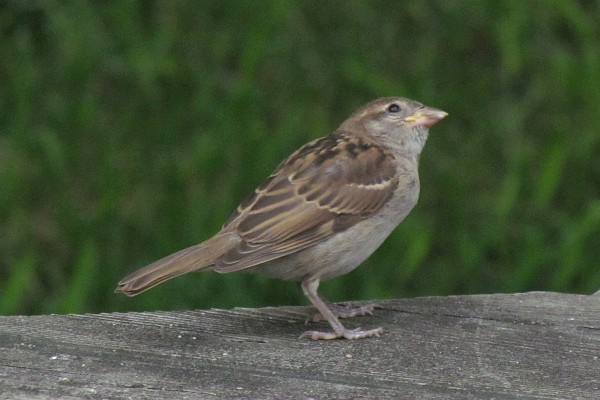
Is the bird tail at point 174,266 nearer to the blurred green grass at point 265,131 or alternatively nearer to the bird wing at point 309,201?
the bird wing at point 309,201

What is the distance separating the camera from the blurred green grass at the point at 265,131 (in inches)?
235

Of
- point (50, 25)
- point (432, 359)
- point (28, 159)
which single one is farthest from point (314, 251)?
point (50, 25)

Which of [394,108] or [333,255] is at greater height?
[394,108]

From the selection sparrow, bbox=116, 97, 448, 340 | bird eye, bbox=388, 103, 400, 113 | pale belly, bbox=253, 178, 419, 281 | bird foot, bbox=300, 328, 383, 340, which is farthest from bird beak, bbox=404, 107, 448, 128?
bird foot, bbox=300, 328, 383, 340

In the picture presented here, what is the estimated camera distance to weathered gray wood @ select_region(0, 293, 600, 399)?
10.1 ft

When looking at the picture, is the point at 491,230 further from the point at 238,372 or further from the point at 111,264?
the point at 238,372

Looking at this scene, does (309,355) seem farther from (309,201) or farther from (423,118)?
(423,118)

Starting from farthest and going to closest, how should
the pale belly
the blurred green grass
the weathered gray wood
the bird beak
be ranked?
the blurred green grass
the bird beak
the pale belly
the weathered gray wood

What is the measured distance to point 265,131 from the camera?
21.6 ft

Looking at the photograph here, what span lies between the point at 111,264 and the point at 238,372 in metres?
2.78

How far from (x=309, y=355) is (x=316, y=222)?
91 centimetres

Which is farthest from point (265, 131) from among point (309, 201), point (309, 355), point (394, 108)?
point (309, 355)

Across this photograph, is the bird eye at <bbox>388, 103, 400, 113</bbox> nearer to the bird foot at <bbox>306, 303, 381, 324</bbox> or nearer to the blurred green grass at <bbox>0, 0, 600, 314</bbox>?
the bird foot at <bbox>306, 303, 381, 324</bbox>

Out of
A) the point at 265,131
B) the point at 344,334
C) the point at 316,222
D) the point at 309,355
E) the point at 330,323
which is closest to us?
the point at 309,355
